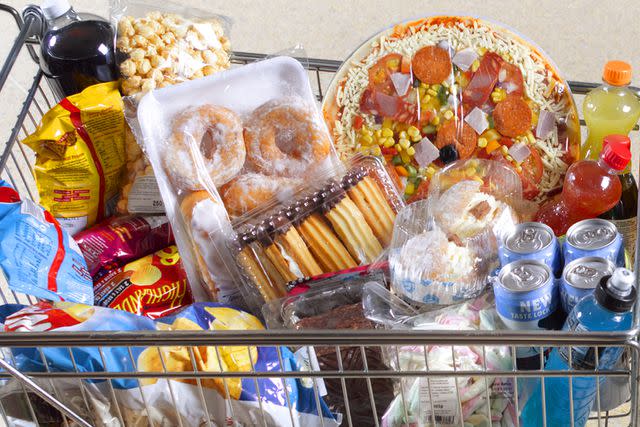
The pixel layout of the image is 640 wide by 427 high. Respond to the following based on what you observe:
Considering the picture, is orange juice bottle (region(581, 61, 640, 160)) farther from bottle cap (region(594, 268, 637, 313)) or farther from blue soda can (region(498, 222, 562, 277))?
bottle cap (region(594, 268, 637, 313))

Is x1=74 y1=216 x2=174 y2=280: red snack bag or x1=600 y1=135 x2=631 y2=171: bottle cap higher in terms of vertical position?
x1=600 y1=135 x2=631 y2=171: bottle cap

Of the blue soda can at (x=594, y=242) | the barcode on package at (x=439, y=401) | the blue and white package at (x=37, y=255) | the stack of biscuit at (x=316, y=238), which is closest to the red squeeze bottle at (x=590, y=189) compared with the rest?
the blue soda can at (x=594, y=242)

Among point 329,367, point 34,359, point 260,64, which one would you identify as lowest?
point 329,367

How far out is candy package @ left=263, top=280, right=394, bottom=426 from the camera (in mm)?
1111

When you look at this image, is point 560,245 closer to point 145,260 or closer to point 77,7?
point 145,260

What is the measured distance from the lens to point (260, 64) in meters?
1.35

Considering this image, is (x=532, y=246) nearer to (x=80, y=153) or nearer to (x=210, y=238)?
(x=210, y=238)

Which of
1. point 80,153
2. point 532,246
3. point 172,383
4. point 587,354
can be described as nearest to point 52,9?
point 80,153

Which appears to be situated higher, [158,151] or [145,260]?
[158,151]

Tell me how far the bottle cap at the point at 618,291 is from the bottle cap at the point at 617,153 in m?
0.28

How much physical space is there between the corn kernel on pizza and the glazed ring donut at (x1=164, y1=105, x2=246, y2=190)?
185mm

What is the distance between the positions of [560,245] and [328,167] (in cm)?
38

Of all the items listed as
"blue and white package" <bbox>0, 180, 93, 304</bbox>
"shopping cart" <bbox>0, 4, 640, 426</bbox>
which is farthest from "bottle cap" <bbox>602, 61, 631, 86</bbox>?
"blue and white package" <bbox>0, 180, 93, 304</bbox>

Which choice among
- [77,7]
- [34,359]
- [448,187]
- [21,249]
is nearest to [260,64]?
[448,187]
